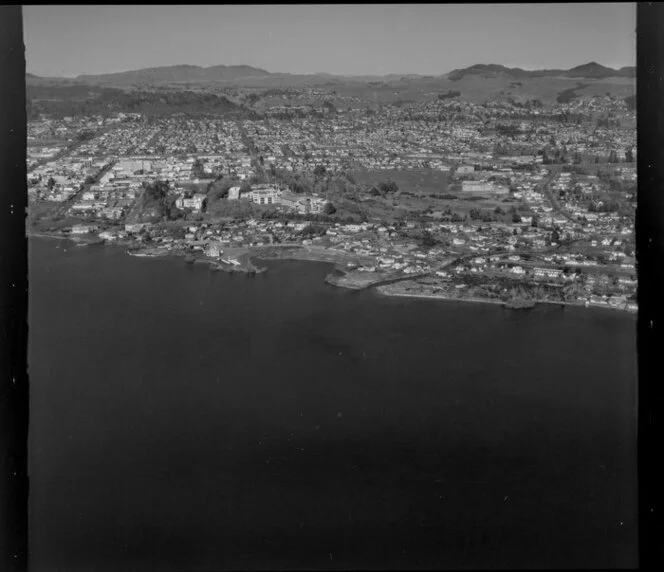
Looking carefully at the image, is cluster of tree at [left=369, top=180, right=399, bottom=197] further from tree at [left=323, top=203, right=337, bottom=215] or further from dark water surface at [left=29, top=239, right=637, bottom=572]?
dark water surface at [left=29, top=239, right=637, bottom=572]

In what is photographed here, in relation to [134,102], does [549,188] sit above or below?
below

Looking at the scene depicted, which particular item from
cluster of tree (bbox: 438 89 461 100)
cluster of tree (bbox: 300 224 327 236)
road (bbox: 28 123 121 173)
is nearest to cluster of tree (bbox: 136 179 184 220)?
road (bbox: 28 123 121 173)

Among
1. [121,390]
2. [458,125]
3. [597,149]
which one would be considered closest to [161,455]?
[121,390]

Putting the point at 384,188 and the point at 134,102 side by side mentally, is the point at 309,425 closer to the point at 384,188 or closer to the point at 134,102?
the point at 384,188

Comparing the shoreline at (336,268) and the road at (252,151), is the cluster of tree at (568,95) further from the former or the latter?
the road at (252,151)

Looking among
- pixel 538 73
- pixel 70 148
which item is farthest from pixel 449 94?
pixel 70 148

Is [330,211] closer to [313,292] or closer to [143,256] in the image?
[313,292]
